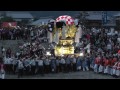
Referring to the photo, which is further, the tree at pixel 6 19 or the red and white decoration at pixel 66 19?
the red and white decoration at pixel 66 19

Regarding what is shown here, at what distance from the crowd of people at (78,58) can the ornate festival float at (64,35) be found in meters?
0.19

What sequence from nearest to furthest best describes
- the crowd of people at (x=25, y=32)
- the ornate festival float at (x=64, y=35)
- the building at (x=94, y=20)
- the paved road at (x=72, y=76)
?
the paved road at (x=72, y=76), the building at (x=94, y=20), the crowd of people at (x=25, y=32), the ornate festival float at (x=64, y=35)

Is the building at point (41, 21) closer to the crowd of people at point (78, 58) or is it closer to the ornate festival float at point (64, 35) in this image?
the ornate festival float at point (64, 35)

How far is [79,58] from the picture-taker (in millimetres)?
30656

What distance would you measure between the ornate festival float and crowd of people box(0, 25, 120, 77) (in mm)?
188

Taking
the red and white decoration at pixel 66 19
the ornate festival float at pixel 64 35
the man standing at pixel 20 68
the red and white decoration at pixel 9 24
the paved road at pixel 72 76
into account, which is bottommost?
the paved road at pixel 72 76

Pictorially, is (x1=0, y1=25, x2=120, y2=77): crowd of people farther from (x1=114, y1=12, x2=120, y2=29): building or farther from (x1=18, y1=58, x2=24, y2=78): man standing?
(x1=114, y1=12, x2=120, y2=29): building

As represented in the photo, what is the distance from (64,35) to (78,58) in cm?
85

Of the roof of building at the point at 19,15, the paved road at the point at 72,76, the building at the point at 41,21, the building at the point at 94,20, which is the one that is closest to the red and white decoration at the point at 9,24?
the roof of building at the point at 19,15

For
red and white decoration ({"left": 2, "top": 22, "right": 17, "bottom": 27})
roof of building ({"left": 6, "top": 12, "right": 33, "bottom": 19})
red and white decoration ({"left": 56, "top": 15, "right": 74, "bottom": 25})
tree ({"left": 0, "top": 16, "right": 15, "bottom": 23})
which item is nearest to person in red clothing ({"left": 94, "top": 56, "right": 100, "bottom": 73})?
red and white decoration ({"left": 56, "top": 15, "right": 74, "bottom": 25})

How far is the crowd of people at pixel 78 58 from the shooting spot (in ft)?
99.3
